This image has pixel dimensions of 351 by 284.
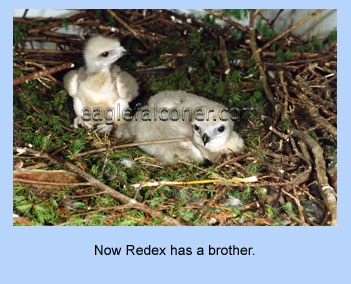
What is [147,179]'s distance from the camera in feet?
10.3

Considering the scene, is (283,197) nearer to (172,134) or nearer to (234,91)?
(172,134)

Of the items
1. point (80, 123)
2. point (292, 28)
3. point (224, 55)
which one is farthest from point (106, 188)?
point (292, 28)

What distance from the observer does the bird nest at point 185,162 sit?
290cm

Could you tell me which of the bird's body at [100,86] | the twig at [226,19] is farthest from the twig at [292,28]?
the bird's body at [100,86]

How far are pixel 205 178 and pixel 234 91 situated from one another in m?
1.10

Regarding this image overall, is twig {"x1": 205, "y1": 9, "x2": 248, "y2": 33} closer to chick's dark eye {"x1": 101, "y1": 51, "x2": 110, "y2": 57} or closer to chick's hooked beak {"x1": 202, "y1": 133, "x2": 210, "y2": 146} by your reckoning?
chick's dark eye {"x1": 101, "y1": 51, "x2": 110, "y2": 57}

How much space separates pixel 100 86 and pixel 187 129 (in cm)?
82

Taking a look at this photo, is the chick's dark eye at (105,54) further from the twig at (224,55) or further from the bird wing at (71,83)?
the twig at (224,55)

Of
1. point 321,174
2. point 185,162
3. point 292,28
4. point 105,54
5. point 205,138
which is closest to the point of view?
point 321,174

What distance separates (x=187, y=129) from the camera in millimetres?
3455

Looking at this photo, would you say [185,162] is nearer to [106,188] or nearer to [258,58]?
[106,188]

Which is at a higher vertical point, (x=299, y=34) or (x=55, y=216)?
(x=299, y=34)

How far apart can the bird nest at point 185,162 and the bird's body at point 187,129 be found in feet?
0.36
